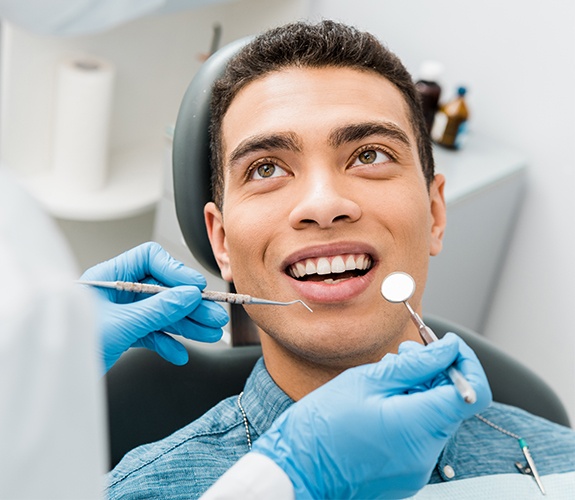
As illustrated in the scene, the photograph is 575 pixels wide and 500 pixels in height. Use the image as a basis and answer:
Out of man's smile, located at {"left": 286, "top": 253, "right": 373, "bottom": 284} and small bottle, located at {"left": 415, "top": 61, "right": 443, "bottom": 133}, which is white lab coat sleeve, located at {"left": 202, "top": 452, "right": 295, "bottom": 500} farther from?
small bottle, located at {"left": 415, "top": 61, "right": 443, "bottom": 133}

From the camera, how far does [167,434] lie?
152 centimetres

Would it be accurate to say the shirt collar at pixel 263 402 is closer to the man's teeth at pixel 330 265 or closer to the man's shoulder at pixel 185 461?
the man's shoulder at pixel 185 461

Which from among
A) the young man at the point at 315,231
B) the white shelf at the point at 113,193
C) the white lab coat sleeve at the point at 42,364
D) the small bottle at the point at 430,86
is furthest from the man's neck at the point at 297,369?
the white shelf at the point at 113,193

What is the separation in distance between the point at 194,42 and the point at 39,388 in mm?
2509

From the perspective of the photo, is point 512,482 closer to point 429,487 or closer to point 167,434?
point 429,487

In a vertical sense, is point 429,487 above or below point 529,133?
below

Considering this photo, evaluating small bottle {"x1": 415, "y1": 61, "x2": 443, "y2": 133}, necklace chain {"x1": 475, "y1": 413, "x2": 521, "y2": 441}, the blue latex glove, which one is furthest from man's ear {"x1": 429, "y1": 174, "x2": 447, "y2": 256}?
small bottle {"x1": 415, "y1": 61, "x2": 443, "y2": 133}

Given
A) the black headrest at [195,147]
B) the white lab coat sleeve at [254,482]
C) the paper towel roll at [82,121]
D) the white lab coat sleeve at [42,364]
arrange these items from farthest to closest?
the paper towel roll at [82,121], the black headrest at [195,147], the white lab coat sleeve at [254,482], the white lab coat sleeve at [42,364]

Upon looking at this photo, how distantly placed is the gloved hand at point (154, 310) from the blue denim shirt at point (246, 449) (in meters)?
0.12

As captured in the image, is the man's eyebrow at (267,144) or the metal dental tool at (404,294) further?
the man's eyebrow at (267,144)

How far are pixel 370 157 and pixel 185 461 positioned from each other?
580 millimetres

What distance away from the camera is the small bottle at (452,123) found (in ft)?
7.88

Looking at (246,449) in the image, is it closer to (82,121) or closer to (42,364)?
(42,364)

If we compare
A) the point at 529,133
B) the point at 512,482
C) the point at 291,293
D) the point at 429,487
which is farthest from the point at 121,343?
the point at 529,133
